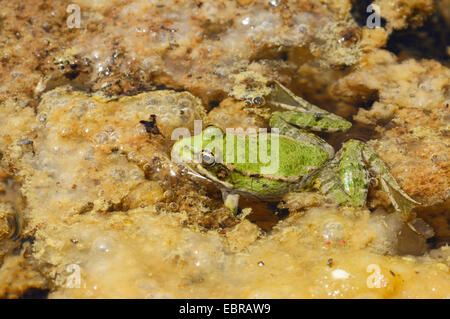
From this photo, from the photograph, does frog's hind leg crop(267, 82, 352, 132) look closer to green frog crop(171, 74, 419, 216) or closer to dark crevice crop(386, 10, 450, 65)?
green frog crop(171, 74, 419, 216)

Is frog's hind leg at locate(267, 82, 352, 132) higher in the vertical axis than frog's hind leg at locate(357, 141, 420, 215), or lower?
higher

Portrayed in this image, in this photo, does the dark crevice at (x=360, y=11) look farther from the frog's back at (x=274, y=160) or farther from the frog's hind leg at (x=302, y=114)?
the frog's back at (x=274, y=160)

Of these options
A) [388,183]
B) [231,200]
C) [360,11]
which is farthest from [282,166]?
[360,11]

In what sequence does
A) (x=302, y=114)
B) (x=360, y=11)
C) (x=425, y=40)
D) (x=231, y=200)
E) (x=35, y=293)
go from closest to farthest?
(x=35, y=293), (x=231, y=200), (x=302, y=114), (x=425, y=40), (x=360, y=11)

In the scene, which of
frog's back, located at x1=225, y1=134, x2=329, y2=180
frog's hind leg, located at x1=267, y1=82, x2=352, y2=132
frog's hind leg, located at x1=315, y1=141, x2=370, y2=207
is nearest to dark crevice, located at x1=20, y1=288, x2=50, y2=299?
frog's back, located at x1=225, y1=134, x2=329, y2=180

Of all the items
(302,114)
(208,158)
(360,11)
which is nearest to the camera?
(208,158)

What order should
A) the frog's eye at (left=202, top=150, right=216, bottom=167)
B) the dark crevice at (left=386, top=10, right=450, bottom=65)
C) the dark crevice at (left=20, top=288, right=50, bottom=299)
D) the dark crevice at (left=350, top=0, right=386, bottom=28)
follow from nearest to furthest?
the dark crevice at (left=20, top=288, right=50, bottom=299), the frog's eye at (left=202, top=150, right=216, bottom=167), the dark crevice at (left=386, top=10, right=450, bottom=65), the dark crevice at (left=350, top=0, right=386, bottom=28)

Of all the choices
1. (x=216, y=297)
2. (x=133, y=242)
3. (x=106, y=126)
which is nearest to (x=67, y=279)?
(x=133, y=242)

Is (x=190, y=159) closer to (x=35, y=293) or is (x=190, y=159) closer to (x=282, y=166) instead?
(x=282, y=166)
